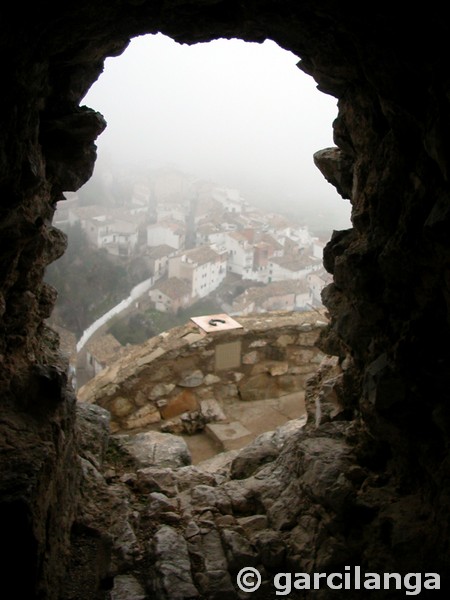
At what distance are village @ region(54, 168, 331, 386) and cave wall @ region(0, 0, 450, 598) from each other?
12.5ft

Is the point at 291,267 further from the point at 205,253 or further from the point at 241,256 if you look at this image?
the point at 205,253

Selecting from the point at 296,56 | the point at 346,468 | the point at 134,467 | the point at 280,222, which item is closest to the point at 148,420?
the point at 134,467

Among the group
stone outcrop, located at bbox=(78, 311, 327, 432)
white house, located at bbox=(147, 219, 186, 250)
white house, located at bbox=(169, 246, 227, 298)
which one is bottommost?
stone outcrop, located at bbox=(78, 311, 327, 432)

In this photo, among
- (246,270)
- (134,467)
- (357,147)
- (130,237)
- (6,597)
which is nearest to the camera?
(6,597)

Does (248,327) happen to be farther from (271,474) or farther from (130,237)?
(130,237)

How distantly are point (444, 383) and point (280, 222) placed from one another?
24.8 ft

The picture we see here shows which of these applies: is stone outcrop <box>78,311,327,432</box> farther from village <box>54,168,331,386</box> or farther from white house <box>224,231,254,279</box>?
white house <box>224,231,254,279</box>

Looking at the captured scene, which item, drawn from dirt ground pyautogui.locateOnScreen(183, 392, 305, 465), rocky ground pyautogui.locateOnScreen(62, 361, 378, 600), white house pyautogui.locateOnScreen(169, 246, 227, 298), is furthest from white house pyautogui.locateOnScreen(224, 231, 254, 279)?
rocky ground pyautogui.locateOnScreen(62, 361, 378, 600)

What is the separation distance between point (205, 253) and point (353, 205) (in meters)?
4.98

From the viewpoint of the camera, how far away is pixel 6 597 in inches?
78.1

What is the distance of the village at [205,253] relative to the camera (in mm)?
7535

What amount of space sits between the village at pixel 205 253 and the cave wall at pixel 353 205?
3812mm

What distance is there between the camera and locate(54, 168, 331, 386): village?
7535 millimetres

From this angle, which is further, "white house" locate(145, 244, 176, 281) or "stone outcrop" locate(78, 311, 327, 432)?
"white house" locate(145, 244, 176, 281)
